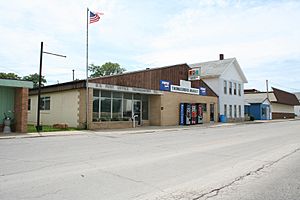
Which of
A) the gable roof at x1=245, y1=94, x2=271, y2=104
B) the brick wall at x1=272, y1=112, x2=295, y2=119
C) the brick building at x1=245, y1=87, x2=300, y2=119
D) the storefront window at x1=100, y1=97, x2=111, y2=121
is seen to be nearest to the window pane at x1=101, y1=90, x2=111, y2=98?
the storefront window at x1=100, y1=97, x2=111, y2=121

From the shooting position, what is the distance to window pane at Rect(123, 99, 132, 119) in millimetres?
25656

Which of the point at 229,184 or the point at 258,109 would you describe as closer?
the point at 229,184

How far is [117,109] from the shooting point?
81.6 ft

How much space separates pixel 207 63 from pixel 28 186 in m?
41.4

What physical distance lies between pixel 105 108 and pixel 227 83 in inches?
915

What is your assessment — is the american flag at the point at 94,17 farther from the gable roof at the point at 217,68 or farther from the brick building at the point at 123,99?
the gable roof at the point at 217,68

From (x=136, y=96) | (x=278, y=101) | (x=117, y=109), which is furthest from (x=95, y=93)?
(x=278, y=101)

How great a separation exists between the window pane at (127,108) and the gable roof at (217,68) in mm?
17379

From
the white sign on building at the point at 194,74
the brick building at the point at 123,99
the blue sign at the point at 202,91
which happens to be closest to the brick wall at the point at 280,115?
the blue sign at the point at 202,91

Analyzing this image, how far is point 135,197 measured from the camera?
5.18 metres

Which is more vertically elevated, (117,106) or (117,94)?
(117,94)

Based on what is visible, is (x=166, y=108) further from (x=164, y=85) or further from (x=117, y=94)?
(x=117, y=94)

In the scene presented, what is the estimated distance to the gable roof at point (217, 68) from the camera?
3994 centimetres

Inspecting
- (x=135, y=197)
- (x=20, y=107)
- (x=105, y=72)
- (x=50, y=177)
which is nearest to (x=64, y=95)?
(x=20, y=107)
